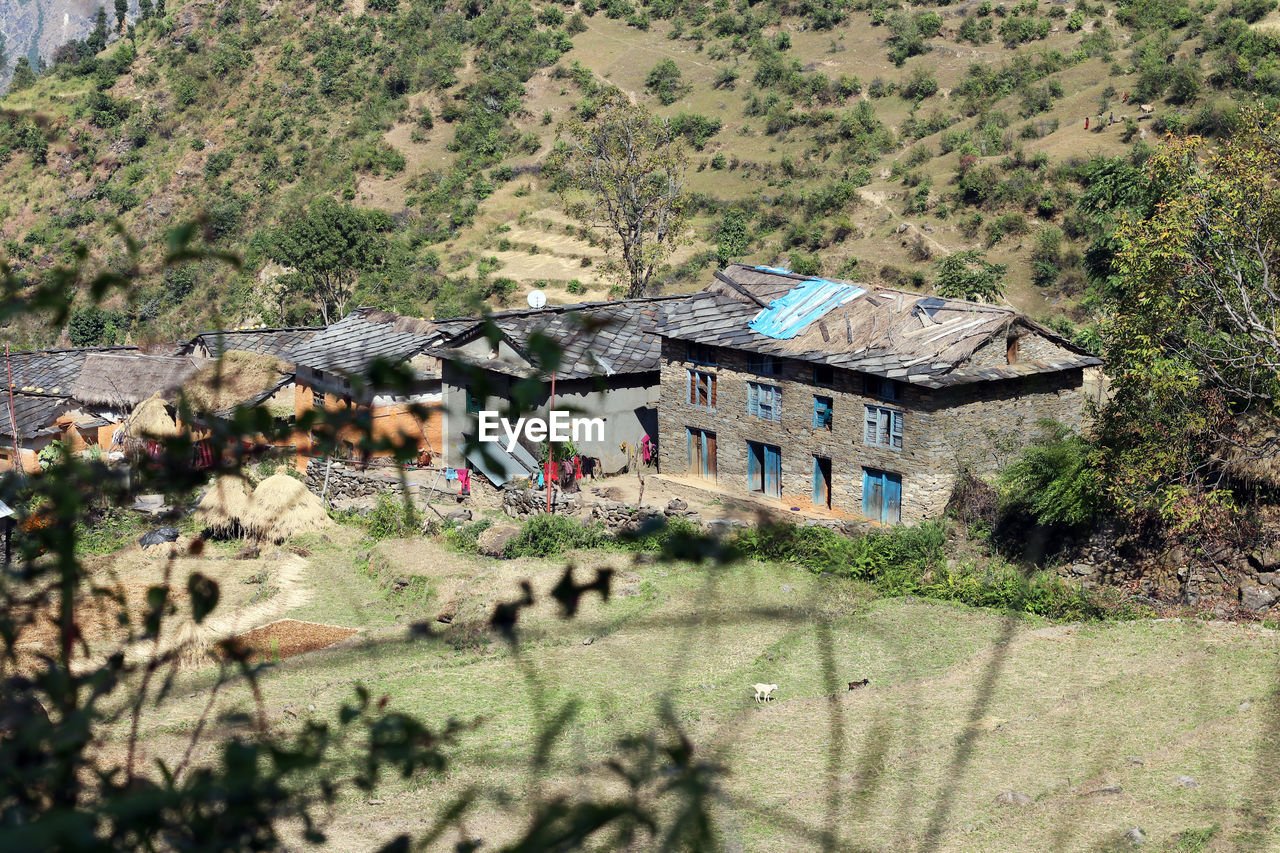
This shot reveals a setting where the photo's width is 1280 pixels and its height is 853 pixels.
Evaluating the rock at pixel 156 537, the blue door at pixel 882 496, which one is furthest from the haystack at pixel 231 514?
the blue door at pixel 882 496

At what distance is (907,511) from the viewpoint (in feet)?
79.3

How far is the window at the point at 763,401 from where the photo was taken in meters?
26.6

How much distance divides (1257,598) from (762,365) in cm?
1086

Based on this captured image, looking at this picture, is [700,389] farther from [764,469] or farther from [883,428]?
[883,428]

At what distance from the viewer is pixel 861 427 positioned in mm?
24828

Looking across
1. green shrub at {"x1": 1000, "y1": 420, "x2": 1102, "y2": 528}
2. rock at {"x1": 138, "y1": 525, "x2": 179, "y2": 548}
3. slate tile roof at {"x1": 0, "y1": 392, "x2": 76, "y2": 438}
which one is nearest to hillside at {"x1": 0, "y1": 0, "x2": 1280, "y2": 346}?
slate tile roof at {"x1": 0, "y1": 392, "x2": 76, "y2": 438}

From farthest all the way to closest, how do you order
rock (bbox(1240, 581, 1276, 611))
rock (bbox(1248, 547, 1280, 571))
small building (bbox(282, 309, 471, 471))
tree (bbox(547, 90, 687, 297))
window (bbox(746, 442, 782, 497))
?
tree (bbox(547, 90, 687, 297)) → small building (bbox(282, 309, 471, 471)) → window (bbox(746, 442, 782, 497)) → rock (bbox(1248, 547, 1280, 571)) → rock (bbox(1240, 581, 1276, 611))

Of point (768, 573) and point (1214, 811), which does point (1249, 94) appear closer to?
point (768, 573)

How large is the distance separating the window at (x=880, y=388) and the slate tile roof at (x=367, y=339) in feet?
32.8

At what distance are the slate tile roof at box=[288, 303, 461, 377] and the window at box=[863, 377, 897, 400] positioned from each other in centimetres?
1000

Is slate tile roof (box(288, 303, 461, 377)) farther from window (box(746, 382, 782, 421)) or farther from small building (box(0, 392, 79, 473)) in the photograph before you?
window (box(746, 382, 782, 421))

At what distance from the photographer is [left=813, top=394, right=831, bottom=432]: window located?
25.6 metres

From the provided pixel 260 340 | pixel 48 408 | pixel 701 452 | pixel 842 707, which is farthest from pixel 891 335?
pixel 48 408

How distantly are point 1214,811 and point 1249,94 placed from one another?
43.8 meters
